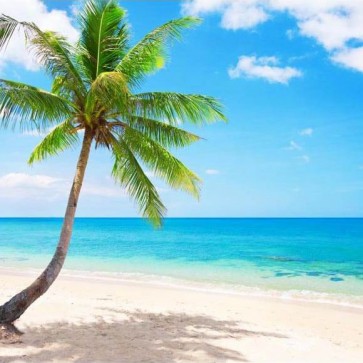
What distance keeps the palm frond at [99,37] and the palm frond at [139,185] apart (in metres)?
1.42

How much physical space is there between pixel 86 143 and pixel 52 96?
991 mm

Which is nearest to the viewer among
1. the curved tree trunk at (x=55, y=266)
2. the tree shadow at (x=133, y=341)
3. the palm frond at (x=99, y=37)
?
the tree shadow at (x=133, y=341)

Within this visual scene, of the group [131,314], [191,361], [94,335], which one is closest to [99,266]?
[131,314]

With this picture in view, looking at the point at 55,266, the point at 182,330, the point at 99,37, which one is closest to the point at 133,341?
the point at 182,330

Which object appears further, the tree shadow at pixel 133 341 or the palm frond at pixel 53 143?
the palm frond at pixel 53 143

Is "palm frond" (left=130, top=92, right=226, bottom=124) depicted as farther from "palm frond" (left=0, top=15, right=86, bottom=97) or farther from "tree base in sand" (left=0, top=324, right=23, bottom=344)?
"tree base in sand" (left=0, top=324, right=23, bottom=344)

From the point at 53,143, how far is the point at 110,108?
2118 mm

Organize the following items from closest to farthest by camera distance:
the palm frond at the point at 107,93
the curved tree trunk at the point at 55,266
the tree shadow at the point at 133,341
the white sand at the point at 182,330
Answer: the tree shadow at the point at 133,341
the white sand at the point at 182,330
the palm frond at the point at 107,93
the curved tree trunk at the point at 55,266

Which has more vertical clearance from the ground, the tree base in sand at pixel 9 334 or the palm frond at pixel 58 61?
the palm frond at pixel 58 61

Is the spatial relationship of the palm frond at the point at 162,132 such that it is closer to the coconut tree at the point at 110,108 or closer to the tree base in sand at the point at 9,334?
the coconut tree at the point at 110,108

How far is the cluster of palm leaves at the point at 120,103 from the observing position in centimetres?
659

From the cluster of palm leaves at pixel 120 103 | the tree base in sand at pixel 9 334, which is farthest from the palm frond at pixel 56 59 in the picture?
the tree base in sand at pixel 9 334

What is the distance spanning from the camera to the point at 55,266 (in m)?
6.36

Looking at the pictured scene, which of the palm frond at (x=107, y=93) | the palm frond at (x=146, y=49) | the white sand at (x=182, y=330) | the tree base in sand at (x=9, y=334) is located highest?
the palm frond at (x=146, y=49)
